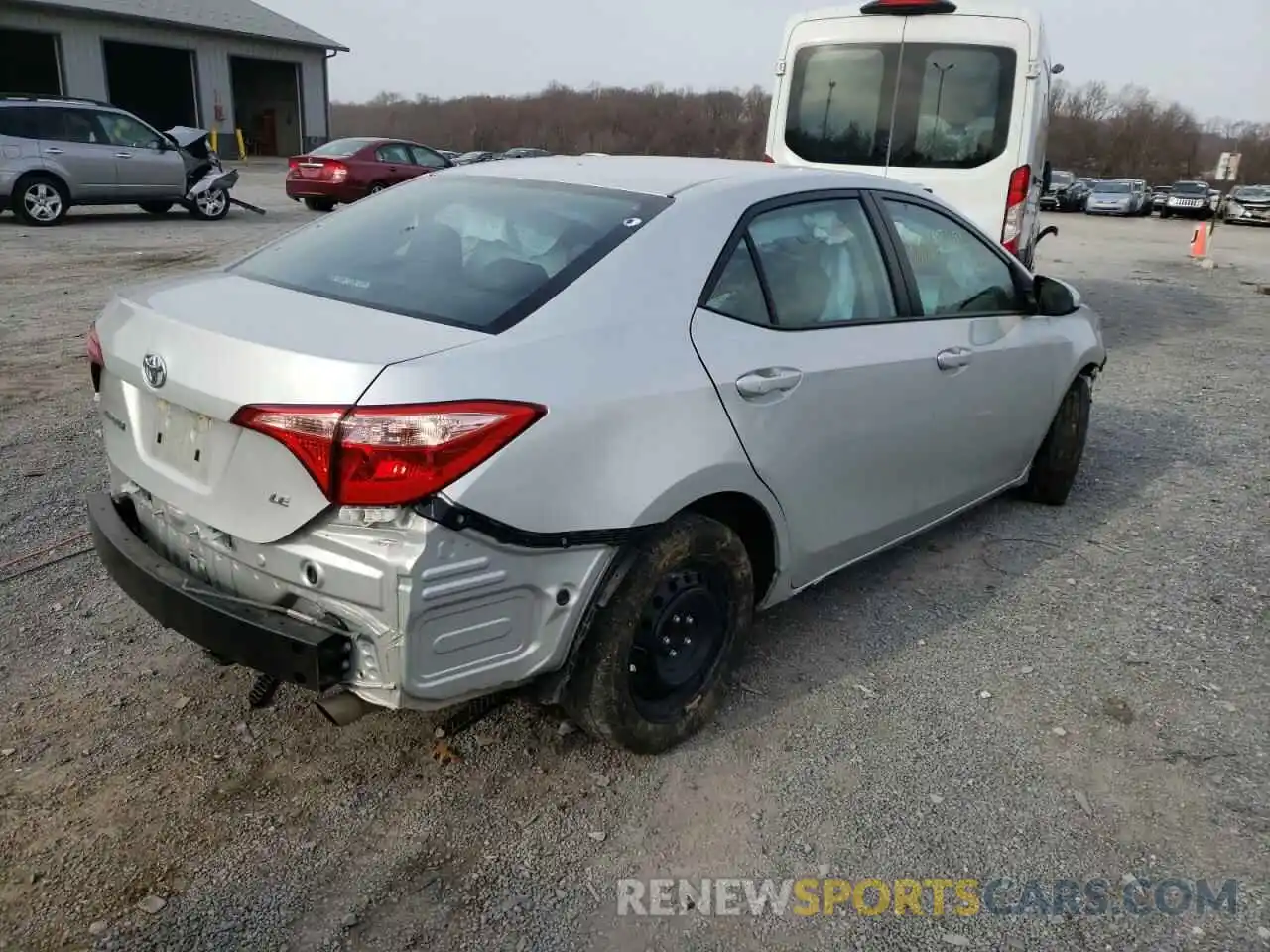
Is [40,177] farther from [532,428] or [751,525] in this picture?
[532,428]

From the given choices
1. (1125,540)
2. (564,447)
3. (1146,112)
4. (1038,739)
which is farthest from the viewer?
(1146,112)

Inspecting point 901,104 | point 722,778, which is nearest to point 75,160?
point 901,104

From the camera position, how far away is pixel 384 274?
283 centimetres

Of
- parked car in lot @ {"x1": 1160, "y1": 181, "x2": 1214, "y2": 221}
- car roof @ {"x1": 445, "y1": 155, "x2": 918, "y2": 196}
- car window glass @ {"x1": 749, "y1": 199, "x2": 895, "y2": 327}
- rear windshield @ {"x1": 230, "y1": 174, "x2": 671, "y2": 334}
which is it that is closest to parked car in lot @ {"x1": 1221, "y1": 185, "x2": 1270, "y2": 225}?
parked car in lot @ {"x1": 1160, "y1": 181, "x2": 1214, "y2": 221}

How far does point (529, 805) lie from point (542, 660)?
51 centimetres

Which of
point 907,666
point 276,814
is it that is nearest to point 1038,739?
point 907,666

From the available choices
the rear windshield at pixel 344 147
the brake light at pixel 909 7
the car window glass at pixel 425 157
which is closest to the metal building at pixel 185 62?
the rear windshield at pixel 344 147

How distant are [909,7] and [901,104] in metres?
0.71

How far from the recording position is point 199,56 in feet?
115

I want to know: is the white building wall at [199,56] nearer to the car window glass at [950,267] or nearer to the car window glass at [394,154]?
the car window glass at [394,154]

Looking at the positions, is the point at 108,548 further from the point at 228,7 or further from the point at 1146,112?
the point at 1146,112

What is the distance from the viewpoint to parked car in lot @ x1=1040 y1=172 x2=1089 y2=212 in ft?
129

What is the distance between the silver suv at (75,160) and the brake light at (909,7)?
40.6 feet

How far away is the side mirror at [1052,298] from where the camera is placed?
4336 millimetres
